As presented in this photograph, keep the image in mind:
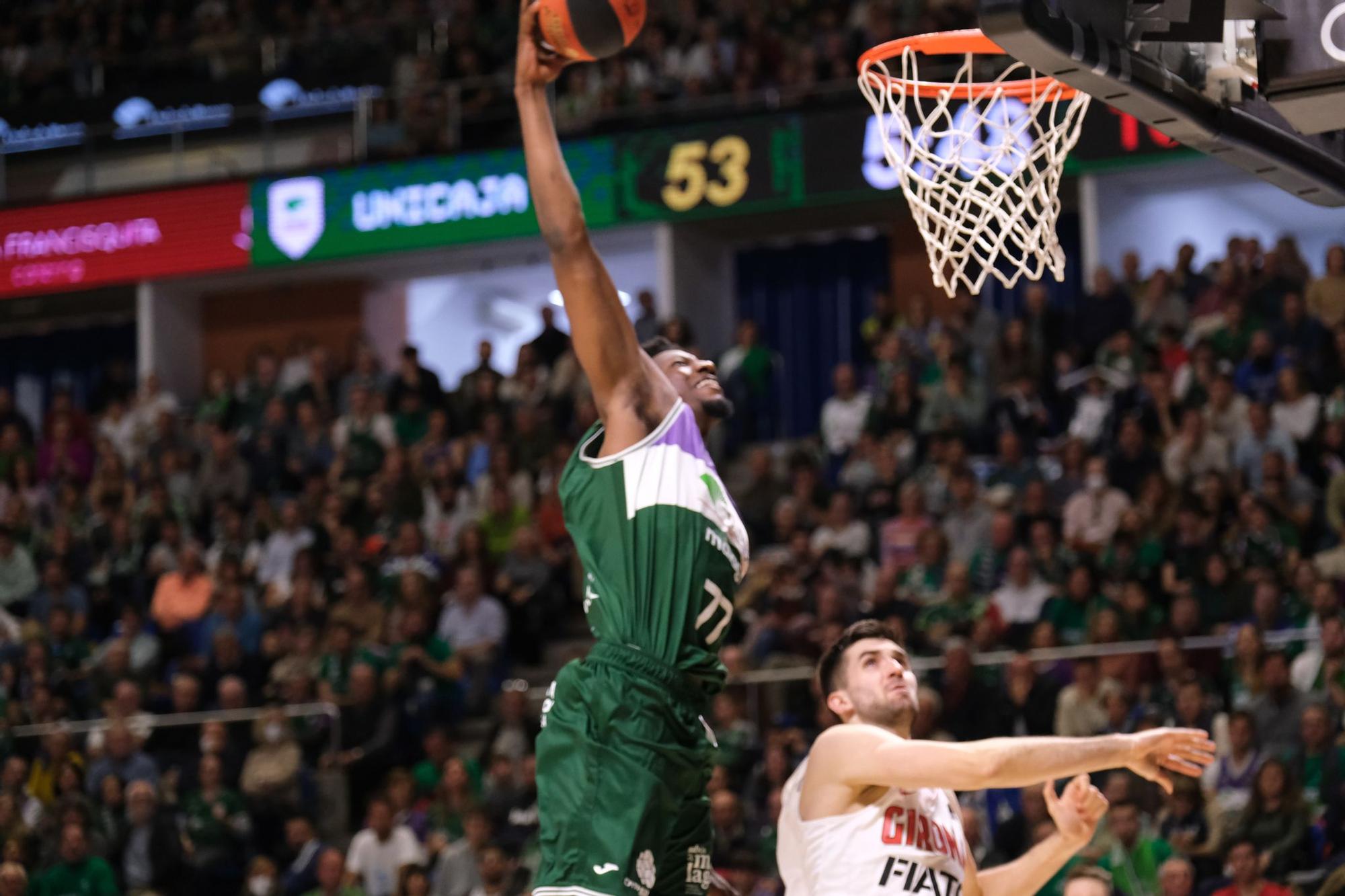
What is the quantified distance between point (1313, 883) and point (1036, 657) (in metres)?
2.17

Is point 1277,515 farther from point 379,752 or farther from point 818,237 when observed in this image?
point 818,237

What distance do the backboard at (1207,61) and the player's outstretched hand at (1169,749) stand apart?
1320 millimetres

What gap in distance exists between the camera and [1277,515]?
11531mm

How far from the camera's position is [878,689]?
16.1 ft

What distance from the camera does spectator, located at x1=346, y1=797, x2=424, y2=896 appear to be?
37.2 ft

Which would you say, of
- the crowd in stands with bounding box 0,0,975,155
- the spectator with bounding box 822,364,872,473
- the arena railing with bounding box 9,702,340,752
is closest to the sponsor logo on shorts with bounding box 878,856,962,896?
the arena railing with bounding box 9,702,340,752

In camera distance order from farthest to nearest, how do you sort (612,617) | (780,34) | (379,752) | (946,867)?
(780,34) → (379,752) → (946,867) → (612,617)

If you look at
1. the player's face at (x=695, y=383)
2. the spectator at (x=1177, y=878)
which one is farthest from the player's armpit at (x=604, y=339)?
the spectator at (x=1177, y=878)

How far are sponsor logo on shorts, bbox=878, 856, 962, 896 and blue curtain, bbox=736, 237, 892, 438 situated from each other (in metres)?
13.5

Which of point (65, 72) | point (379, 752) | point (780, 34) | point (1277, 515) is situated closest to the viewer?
point (1277, 515)

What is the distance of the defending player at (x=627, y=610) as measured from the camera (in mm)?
4105

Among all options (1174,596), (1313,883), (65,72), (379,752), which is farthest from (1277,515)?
(65,72)

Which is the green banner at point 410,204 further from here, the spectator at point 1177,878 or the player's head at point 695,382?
the player's head at point 695,382

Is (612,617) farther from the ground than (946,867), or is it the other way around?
(612,617)
